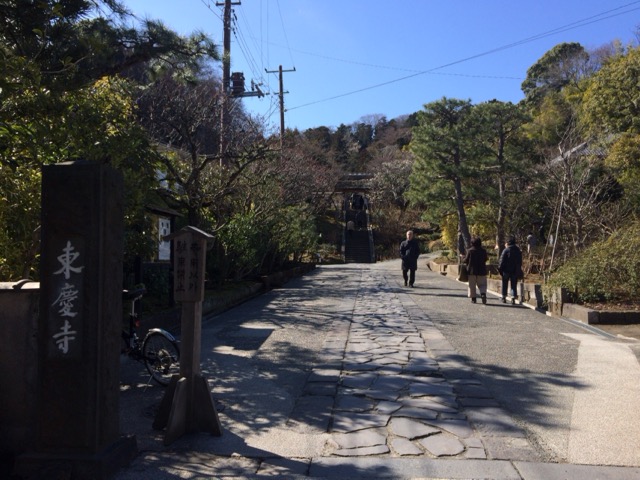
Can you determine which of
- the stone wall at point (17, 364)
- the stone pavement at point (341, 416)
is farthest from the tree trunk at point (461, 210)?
the stone wall at point (17, 364)

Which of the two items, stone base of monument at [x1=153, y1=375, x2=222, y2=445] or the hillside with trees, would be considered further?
the hillside with trees

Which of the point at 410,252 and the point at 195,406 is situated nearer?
the point at 195,406

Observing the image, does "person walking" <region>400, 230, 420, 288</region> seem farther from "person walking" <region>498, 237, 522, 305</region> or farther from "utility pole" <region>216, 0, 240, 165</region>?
"utility pole" <region>216, 0, 240, 165</region>

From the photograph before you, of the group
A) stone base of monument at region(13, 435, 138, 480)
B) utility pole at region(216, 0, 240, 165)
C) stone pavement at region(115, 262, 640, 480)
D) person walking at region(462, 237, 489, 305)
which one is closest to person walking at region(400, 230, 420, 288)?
person walking at region(462, 237, 489, 305)

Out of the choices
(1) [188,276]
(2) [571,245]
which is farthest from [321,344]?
(2) [571,245]

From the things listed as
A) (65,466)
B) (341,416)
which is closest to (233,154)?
(341,416)

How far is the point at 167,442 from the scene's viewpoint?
457 cm

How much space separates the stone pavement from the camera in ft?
13.7

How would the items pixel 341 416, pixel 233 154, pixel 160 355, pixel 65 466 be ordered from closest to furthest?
pixel 65 466 < pixel 341 416 < pixel 160 355 < pixel 233 154

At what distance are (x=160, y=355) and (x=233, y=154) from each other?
662 centimetres

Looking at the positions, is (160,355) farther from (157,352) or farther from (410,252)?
(410,252)

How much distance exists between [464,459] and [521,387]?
2.28 metres

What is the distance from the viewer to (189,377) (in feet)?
15.8

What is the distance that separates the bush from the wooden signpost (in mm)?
9174
